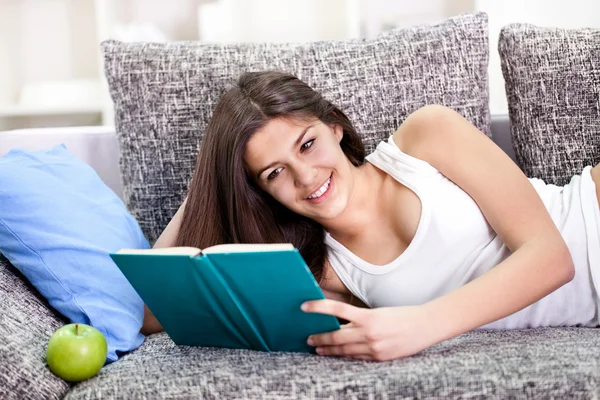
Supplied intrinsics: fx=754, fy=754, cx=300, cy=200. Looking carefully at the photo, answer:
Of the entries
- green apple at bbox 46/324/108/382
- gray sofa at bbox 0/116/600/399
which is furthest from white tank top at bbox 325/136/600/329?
green apple at bbox 46/324/108/382

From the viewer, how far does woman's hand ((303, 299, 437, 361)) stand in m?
1.17

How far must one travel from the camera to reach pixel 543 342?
Answer: 4.16 feet

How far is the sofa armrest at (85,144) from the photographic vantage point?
6.78 ft

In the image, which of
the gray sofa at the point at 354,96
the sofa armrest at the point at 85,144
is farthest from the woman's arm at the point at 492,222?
the sofa armrest at the point at 85,144

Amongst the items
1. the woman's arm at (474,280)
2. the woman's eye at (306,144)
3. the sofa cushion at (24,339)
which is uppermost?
the woman's eye at (306,144)

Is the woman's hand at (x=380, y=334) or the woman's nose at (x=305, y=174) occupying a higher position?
the woman's nose at (x=305, y=174)

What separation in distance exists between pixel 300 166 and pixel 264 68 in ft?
1.47

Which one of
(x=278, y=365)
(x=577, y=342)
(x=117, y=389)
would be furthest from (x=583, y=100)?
(x=117, y=389)

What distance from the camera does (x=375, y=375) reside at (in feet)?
3.62

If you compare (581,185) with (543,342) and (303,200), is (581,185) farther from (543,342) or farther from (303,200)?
(303,200)

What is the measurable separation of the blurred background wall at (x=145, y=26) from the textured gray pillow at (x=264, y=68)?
4.16ft

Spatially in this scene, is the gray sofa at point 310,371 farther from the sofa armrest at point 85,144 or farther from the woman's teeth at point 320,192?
the sofa armrest at point 85,144

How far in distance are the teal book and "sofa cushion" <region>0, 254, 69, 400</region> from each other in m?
0.20

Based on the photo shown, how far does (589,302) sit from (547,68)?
56 centimetres
